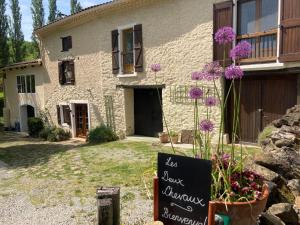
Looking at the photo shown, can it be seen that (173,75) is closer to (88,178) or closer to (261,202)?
(88,178)

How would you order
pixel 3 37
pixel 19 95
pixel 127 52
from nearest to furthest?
pixel 127 52, pixel 19 95, pixel 3 37

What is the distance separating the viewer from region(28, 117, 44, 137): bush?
721 inches

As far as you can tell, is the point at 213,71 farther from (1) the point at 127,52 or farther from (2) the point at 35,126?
(2) the point at 35,126

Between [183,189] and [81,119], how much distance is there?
14126 millimetres

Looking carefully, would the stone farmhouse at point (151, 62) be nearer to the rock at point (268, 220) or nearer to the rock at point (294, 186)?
the rock at point (294, 186)

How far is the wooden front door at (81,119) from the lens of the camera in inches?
625

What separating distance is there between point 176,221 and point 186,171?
19.3 inches

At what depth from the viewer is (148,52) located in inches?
473

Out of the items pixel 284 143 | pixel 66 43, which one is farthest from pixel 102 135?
pixel 284 143

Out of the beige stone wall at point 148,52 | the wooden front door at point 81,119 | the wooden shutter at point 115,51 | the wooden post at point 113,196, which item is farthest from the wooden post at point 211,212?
the wooden front door at point 81,119

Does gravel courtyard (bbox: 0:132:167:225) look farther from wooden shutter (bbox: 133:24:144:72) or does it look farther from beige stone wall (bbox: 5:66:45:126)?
beige stone wall (bbox: 5:66:45:126)

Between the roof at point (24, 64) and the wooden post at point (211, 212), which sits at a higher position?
the roof at point (24, 64)

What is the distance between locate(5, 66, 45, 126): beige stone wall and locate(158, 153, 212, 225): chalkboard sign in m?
16.9

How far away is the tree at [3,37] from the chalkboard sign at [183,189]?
87.1 ft
